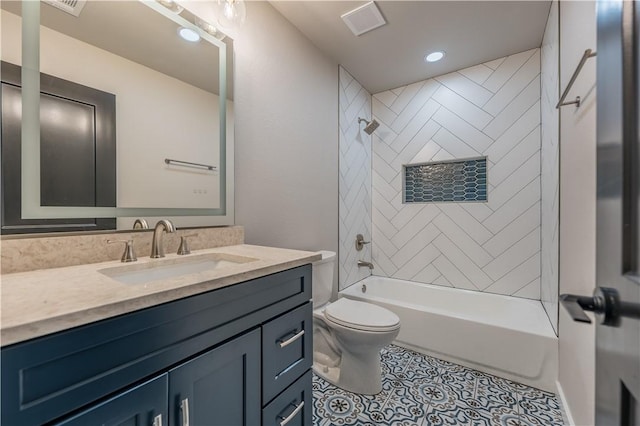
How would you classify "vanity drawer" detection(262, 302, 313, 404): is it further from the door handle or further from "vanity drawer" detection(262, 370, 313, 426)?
the door handle

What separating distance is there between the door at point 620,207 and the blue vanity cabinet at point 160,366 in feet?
2.66

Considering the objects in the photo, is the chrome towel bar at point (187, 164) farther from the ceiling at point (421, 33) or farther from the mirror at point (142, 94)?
the ceiling at point (421, 33)

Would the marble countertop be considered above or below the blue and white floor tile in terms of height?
above

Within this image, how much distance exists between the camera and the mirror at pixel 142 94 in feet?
2.90

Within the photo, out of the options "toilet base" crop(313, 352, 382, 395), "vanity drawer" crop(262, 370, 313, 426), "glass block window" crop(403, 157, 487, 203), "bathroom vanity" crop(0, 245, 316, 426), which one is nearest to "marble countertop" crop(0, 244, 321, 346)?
"bathroom vanity" crop(0, 245, 316, 426)

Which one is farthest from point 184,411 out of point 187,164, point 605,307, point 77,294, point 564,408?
point 564,408

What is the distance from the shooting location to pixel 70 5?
97 cm

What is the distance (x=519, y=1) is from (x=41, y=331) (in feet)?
8.76

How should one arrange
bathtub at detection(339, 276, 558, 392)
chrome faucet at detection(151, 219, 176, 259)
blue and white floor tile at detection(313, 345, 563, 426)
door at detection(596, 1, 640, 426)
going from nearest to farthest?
door at detection(596, 1, 640, 426) → chrome faucet at detection(151, 219, 176, 259) → blue and white floor tile at detection(313, 345, 563, 426) → bathtub at detection(339, 276, 558, 392)

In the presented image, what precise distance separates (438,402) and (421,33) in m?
2.49

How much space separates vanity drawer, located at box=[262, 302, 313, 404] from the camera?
897 mm

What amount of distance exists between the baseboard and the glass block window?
4.86 ft

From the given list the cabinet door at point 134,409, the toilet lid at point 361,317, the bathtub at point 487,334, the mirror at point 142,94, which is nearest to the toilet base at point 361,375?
the toilet lid at point 361,317

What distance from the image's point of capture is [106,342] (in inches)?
21.4
